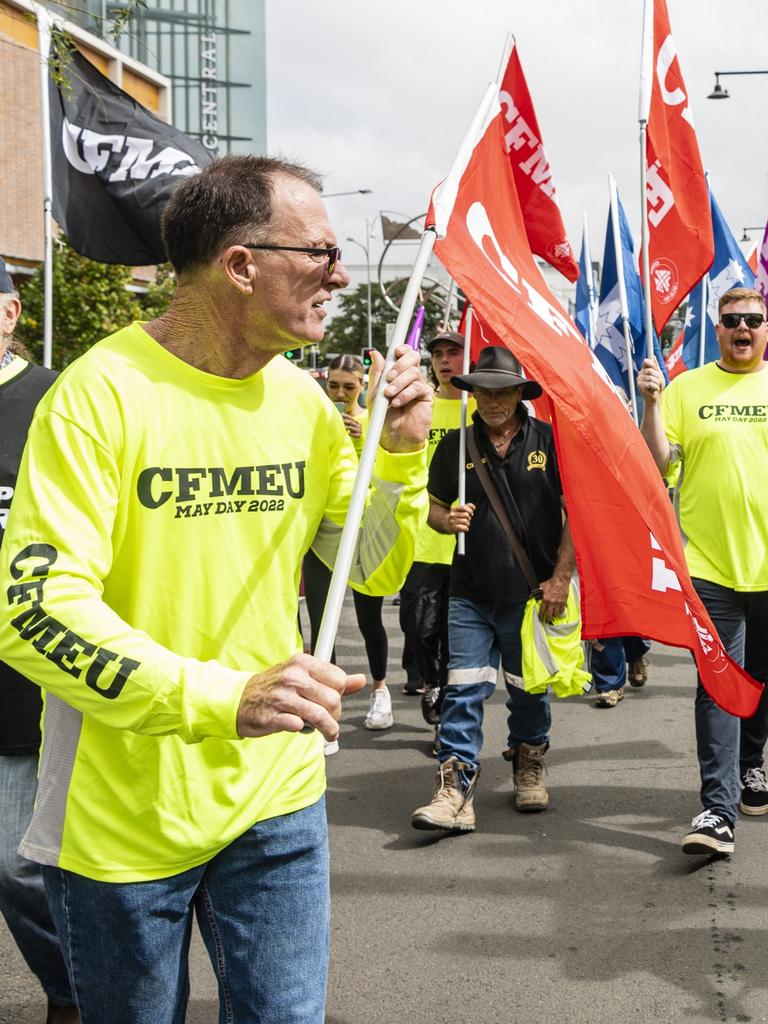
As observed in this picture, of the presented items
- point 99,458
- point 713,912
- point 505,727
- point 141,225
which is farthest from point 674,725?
point 99,458

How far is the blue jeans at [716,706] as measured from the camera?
16.0 ft

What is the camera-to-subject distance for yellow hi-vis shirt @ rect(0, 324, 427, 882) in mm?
1874

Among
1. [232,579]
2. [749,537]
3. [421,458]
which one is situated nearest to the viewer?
[232,579]

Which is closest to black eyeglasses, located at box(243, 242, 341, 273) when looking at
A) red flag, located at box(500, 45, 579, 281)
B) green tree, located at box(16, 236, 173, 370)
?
red flag, located at box(500, 45, 579, 281)

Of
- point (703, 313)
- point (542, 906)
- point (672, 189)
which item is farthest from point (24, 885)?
point (703, 313)

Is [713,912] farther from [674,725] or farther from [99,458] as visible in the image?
[99,458]

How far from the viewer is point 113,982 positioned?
2.17m

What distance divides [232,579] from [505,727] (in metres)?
4.99

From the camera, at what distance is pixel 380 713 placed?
6984mm

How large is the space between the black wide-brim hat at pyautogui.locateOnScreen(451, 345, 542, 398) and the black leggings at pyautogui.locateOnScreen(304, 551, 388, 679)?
1.83 meters

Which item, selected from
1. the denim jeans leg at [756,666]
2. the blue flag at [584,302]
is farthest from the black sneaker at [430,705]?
the blue flag at [584,302]

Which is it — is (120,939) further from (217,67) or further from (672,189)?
(217,67)

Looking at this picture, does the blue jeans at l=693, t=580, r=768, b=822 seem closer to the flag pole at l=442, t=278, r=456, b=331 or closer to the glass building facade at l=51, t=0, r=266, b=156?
the flag pole at l=442, t=278, r=456, b=331

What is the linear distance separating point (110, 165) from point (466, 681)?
3205 mm
